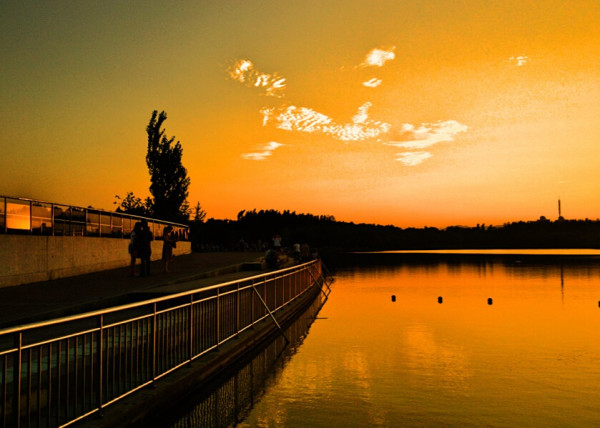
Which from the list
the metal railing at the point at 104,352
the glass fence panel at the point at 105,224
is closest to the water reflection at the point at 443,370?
the metal railing at the point at 104,352

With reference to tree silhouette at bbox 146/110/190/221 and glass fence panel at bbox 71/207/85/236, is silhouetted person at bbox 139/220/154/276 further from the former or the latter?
tree silhouette at bbox 146/110/190/221

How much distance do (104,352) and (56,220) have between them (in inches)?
605

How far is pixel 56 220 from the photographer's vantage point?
23.0 metres

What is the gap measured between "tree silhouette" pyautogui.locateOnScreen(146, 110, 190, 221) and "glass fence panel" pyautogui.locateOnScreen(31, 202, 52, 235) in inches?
1537

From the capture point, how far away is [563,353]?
48.0 feet

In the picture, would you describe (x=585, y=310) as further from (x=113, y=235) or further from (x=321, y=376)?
(x=113, y=235)

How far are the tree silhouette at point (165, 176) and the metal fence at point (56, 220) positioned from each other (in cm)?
3026

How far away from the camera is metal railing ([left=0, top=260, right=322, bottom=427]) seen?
616 centimetres

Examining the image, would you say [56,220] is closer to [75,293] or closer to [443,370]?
[75,293]

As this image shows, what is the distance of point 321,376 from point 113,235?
21124 millimetres

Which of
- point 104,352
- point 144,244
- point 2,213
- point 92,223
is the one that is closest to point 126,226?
point 92,223

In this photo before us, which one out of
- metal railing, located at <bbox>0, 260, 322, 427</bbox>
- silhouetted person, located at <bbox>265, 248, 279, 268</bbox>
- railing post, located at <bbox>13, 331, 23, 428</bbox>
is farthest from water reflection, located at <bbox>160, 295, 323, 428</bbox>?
silhouetted person, located at <bbox>265, 248, 279, 268</bbox>

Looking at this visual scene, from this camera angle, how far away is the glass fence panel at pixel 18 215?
781 inches

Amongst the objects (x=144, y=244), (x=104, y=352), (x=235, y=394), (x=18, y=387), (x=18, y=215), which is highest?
(x=18, y=215)
